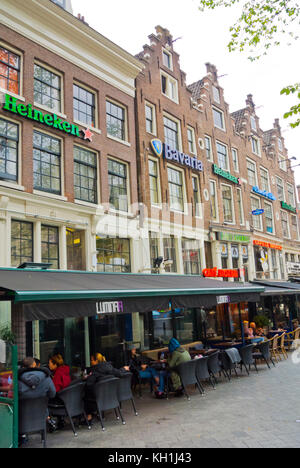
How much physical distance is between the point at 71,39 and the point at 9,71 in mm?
3196

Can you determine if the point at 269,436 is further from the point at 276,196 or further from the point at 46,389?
the point at 276,196

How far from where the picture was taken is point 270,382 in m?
11.0

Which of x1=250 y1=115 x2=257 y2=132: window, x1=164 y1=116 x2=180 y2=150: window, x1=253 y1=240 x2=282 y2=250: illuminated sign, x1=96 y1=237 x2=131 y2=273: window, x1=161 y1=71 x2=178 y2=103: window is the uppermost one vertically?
x1=250 y1=115 x2=257 y2=132: window

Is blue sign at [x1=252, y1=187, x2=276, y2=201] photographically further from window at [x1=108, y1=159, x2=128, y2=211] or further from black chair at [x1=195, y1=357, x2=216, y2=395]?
black chair at [x1=195, y1=357, x2=216, y2=395]

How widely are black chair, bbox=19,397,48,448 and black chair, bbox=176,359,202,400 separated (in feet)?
12.7

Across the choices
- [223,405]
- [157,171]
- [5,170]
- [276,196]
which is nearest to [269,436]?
[223,405]

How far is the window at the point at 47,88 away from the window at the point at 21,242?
4098mm

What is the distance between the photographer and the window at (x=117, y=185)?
49.0ft

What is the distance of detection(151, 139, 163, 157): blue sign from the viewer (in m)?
17.0

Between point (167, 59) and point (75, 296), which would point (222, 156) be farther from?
point (75, 296)

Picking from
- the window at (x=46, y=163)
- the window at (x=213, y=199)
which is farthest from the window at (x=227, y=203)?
the window at (x=46, y=163)

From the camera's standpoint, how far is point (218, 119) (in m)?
23.1

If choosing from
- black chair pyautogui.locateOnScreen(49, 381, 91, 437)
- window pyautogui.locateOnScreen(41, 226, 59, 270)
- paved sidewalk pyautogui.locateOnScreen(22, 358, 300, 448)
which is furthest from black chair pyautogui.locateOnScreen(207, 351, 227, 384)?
window pyautogui.locateOnScreen(41, 226, 59, 270)

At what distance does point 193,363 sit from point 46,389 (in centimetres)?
418
